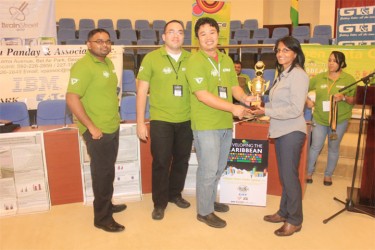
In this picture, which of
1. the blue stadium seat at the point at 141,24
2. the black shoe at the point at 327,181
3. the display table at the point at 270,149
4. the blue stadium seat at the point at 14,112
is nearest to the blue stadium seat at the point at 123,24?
the blue stadium seat at the point at 141,24

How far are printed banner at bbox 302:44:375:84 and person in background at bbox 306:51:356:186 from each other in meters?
1.29

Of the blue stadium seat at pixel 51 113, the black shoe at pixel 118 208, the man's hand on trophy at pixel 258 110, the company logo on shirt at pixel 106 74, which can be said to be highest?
the company logo on shirt at pixel 106 74

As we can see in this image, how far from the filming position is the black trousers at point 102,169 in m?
2.77

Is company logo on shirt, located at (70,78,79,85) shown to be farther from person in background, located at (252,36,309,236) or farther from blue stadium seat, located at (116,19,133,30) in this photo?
blue stadium seat, located at (116,19,133,30)

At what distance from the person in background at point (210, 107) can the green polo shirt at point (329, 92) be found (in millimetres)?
1363

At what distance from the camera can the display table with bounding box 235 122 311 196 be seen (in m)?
3.57

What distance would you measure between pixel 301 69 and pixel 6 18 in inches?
203

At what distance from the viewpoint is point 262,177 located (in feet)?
11.1

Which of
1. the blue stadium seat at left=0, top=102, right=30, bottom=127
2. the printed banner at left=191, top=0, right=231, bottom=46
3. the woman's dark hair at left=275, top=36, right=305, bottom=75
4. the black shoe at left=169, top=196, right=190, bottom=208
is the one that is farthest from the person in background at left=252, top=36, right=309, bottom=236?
the printed banner at left=191, top=0, right=231, bottom=46

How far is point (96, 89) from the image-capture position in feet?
8.88

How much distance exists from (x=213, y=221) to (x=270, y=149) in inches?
41.8

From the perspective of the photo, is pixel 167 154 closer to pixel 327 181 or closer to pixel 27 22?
pixel 327 181

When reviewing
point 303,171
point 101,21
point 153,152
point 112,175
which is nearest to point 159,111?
point 153,152

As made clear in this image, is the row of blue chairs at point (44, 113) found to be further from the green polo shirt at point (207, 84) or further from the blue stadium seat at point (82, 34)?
the blue stadium seat at point (82, 34)
